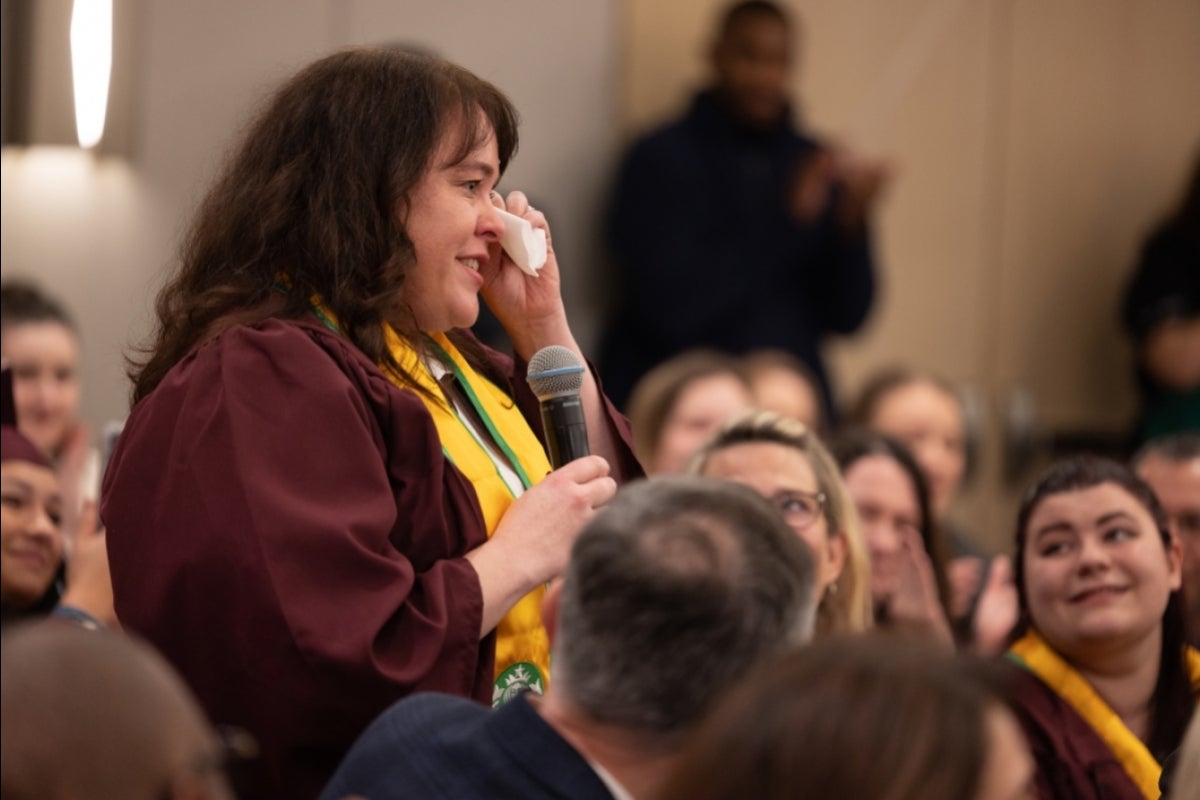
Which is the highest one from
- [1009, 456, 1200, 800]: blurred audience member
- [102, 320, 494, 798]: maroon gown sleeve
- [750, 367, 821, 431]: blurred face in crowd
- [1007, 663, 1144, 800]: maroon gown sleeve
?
[102, 320, 494, 798]: maroon gown sleeve

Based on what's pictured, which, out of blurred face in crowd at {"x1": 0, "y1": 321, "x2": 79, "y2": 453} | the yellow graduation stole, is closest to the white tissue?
the yellow graduation stole

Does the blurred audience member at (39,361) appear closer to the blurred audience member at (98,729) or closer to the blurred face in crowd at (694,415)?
the blurred face in crowd at (694,415)

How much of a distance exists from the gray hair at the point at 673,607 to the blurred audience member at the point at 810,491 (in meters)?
1.50

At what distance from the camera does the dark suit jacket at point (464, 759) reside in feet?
5.53

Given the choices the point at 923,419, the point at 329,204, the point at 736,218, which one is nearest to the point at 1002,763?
the point at 329,204

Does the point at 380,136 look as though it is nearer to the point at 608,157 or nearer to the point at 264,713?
the point at 264,713

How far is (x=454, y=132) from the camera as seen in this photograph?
7.84ft

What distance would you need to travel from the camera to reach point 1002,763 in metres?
1.33

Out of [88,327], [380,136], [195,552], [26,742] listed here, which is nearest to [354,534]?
[195,552]

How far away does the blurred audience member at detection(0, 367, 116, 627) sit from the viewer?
296 centimetres

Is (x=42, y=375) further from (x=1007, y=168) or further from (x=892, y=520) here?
(x=1007, y=168)

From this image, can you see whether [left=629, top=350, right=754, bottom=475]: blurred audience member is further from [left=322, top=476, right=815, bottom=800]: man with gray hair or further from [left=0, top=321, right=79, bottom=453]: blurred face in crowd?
[left=322, top=476, right=815, bottom=800]: man with gray hair

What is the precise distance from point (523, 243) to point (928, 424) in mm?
2457

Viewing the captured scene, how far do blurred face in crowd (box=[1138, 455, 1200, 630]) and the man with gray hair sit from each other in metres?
2.70
